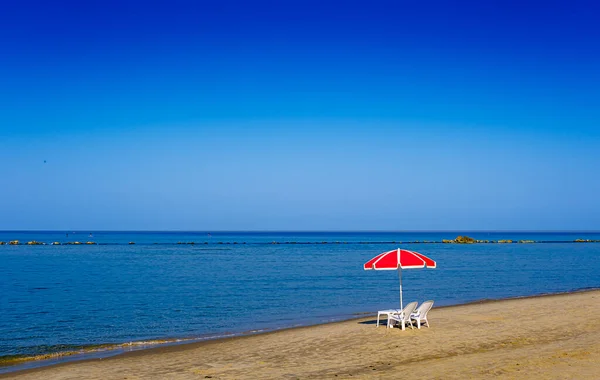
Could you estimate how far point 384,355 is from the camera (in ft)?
42.5

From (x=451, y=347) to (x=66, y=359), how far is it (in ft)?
33.2

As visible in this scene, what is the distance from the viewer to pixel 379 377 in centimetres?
1075

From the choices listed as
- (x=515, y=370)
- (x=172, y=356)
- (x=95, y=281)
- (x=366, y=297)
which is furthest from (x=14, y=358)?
(x=95, y=281)

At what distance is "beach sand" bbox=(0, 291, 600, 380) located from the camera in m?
11.2

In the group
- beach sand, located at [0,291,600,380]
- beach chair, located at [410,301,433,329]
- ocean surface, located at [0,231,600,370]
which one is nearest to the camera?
beach sand, located at [0,291,600,380]

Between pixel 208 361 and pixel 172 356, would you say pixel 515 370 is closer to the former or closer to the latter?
pixel 208 361

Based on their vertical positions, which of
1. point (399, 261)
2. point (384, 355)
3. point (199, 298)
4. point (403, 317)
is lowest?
point (199, 298)

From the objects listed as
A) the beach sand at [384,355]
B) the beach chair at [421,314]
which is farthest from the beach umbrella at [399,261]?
the beach sand at [384,355]

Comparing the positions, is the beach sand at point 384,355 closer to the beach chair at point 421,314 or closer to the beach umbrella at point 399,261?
the beach chair at point 421,314

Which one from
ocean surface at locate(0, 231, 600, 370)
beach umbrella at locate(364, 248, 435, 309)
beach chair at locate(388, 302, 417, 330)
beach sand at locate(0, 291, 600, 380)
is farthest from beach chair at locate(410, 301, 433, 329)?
ocean surface at locate(0, 231, 600, 370)

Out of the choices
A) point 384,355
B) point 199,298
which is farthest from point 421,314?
point 199,298

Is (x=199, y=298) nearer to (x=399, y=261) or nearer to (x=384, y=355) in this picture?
(x=399, y=261)

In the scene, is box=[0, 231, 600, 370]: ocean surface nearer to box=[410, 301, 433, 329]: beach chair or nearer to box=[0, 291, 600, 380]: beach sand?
box=[0, 291, 600, 380]: beach sand

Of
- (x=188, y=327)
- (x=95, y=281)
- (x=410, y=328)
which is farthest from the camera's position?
(x=95, y=281)
